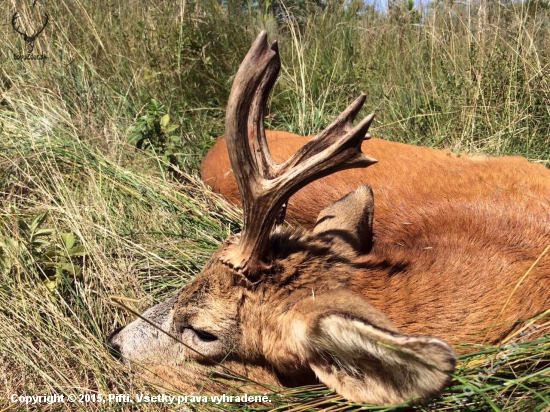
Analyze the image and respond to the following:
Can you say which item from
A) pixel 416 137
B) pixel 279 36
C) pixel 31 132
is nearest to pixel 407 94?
pixel 416 137

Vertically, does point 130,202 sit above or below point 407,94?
below

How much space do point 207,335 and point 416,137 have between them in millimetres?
3220

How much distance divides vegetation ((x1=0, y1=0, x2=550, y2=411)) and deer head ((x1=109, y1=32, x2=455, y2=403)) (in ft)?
0.69

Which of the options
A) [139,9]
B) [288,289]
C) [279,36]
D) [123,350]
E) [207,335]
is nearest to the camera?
[288,289]

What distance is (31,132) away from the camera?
4305 millimetres

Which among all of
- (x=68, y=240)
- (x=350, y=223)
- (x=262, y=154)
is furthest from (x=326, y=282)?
(x=68, y=240)

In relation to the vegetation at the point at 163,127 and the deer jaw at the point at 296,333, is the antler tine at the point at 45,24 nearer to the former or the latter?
the vegetation at the point at 163,127

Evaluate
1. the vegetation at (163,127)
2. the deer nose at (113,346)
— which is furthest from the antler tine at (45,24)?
the deer nose at (113,346)

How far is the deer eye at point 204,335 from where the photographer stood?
2553 millimetres

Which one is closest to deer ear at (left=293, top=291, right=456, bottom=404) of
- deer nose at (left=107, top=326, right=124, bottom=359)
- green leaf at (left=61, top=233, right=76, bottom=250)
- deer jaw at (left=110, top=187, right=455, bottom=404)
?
deer jaw at (left=110, top=187, right=455, bottom=404)

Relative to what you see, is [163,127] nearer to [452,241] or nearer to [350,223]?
[350,223]

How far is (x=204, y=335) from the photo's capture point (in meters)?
2.59

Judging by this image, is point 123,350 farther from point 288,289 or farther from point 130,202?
point 130,202

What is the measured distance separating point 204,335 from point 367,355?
3.22ft
